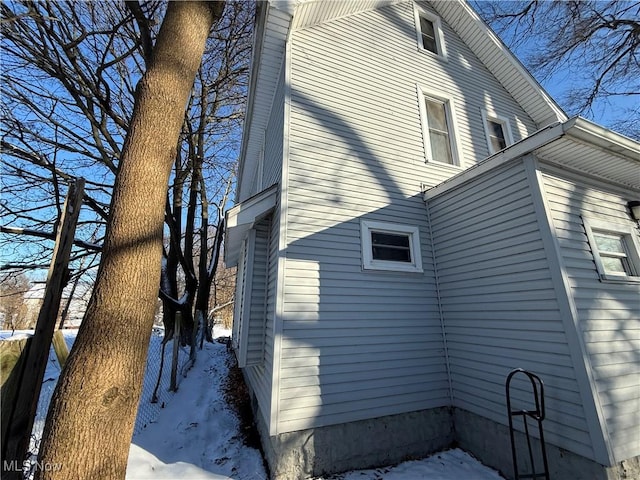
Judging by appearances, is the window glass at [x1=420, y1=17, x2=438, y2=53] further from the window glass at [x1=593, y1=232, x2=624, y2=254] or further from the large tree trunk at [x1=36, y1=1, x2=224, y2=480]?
the large tree trunk at [x1=36, y1=1, x2=224, y2=480]

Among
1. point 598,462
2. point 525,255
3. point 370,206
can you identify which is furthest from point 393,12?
point 598,462

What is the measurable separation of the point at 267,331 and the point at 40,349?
2815 mm

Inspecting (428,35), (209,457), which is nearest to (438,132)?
(428,35)

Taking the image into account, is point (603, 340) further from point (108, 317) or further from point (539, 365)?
point (108, 317)

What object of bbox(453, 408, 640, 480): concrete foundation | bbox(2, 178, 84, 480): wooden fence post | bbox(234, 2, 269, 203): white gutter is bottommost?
bbox(453, 408, 640, 480): concrete foundation

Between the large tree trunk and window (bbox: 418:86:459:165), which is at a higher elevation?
window (bbox: 418:86:459:165)

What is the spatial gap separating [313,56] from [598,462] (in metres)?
6.92

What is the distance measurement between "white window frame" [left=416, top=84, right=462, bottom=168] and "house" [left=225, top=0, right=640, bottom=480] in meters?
0.06

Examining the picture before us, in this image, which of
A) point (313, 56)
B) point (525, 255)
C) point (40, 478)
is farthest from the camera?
point (313, 56)

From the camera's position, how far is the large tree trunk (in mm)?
1765

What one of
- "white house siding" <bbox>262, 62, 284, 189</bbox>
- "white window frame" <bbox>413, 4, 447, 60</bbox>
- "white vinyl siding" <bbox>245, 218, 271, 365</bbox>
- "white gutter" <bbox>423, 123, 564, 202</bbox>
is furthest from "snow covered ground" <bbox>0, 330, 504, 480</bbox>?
"white window frame" <bbox>413, 4, 447, 60</bbox>

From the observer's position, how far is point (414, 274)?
15.9 feet

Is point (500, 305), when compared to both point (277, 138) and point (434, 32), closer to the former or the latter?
point (277, 138)

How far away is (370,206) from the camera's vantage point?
16.3ft
